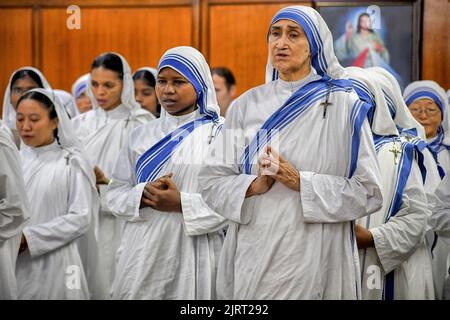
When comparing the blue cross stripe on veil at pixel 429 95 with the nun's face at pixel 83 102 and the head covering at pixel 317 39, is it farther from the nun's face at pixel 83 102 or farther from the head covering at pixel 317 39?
the nun's face at pixel 83 102

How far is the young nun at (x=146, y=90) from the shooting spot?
429 cm

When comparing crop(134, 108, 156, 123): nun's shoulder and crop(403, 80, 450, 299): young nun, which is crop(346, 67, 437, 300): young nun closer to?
crop(403, 80, 450, 299): young nun

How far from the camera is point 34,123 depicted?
142 inches

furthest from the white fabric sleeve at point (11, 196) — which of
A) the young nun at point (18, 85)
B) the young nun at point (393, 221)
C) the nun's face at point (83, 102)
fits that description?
the nun's face at point (83, 102)

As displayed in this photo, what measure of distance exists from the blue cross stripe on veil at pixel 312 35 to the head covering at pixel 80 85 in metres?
1.76

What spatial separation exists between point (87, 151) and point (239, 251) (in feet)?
5.13

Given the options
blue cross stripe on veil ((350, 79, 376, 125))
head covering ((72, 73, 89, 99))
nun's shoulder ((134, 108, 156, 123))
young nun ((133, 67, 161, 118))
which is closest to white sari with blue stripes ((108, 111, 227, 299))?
blue cross stripe on veil ((350, 79, 376, 125))

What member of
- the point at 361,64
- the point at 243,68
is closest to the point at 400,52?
the point at 361,64

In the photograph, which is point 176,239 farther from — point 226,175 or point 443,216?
point 443,216

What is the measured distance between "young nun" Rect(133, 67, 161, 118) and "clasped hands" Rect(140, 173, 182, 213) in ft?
3.85

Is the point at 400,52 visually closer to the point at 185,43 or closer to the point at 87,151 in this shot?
the point at 185,43

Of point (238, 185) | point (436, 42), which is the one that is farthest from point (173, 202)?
point (436, 42)

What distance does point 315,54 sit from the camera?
2793 mm

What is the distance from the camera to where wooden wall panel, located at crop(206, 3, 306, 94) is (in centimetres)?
401
